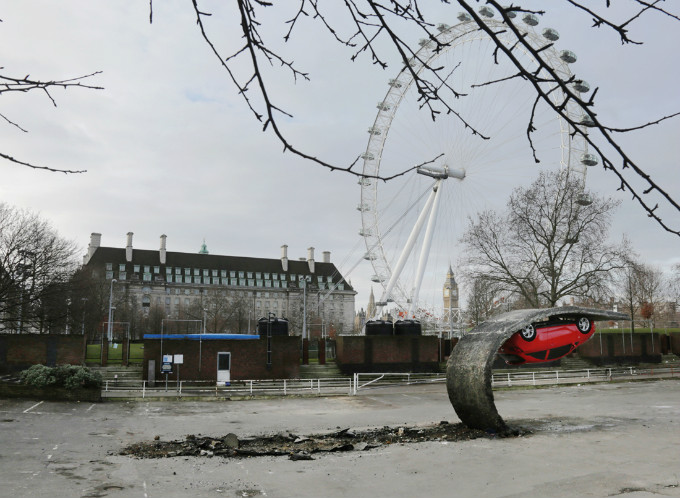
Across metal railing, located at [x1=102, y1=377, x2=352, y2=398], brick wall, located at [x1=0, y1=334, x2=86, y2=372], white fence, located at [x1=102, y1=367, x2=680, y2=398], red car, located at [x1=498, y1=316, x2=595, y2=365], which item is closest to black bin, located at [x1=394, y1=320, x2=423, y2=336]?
white fence, located at [x1=102, y1=367, x2=680, y2=398]

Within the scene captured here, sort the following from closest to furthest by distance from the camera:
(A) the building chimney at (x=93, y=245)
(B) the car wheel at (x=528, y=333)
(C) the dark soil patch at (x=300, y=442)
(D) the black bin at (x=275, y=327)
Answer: (C) the dark soil patch at (x=300, y=442), (B) the car wheel at (x=528, y=333), (D) the black bin at (x=275, y=327), (A) the building chimney at (x=93, y=245)

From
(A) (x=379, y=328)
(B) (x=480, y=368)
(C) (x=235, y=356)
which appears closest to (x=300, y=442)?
(B) (x=480, y=368)

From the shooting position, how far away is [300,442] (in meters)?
13.8

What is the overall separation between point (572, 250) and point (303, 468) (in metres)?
34.6

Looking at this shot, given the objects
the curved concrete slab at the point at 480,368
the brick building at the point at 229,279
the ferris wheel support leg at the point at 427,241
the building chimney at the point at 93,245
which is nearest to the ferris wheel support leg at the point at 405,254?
the ferris wheel support leg at the point at 427,241

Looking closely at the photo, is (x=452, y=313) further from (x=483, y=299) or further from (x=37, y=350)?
(x=37, y=350)

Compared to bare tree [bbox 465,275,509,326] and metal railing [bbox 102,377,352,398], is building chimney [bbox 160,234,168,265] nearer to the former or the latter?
bare tree [bbox 465,275,509,326]

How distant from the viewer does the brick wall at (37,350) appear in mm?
32484

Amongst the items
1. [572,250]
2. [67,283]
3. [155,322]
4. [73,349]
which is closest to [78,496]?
[73,349]

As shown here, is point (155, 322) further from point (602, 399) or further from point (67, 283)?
point (602, 399)

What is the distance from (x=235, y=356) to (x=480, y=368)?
21066mm

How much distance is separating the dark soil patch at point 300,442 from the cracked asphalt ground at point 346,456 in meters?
0.15

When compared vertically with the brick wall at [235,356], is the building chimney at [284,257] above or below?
above

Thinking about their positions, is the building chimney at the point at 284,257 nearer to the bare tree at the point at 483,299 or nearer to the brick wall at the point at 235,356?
the bare tree at the point at 483,299
